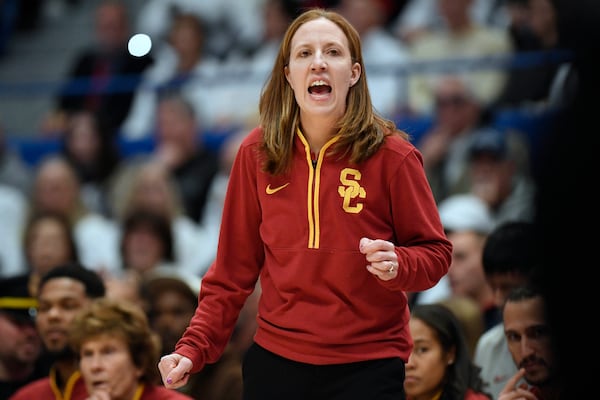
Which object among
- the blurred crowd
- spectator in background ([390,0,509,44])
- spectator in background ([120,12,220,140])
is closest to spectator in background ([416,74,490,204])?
the blurred crowd

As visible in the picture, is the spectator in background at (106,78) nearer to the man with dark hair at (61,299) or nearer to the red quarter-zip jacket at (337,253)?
the man with dark hair at (61,299)

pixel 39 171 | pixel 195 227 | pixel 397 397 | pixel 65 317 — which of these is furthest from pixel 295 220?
pixel 39 171

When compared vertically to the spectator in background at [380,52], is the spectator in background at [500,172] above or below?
below

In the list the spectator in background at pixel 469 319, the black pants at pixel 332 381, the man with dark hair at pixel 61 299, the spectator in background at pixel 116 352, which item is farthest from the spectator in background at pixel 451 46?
the black pants at pixel 332 381

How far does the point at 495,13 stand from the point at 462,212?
2.76 metres

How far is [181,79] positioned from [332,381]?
644 cm

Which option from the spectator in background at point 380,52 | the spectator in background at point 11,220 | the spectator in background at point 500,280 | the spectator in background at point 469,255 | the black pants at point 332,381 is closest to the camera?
the black pants at point 332,381

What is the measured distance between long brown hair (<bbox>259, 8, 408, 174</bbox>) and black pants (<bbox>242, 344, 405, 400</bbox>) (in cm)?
58

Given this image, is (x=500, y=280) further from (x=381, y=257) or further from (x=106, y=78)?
(x=106, y=78)

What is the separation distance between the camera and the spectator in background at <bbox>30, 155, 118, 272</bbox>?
8.29m

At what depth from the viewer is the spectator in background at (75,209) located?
8.29 metres

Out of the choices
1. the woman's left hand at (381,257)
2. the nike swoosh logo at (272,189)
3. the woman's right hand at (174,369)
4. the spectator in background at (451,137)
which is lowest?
the woman's right hand at (174,369)

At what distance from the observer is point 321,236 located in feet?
10.8

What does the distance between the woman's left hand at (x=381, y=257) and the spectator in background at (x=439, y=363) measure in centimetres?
136
